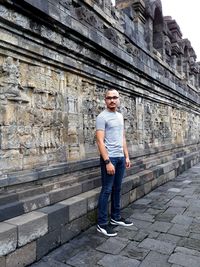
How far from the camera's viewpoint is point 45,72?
3912 millimetres

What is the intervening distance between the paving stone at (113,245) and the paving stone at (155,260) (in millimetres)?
364

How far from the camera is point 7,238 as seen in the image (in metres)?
2.69

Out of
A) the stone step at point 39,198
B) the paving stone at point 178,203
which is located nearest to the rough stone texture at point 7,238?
the stone step at point 39,198

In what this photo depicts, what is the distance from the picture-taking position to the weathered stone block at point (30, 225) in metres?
2.87

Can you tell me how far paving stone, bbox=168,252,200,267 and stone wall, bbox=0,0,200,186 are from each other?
202 cm

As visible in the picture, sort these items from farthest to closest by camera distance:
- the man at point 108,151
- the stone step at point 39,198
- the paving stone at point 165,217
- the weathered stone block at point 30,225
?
the paving stone at point 165,217 < the man at point 108,151 < the stone step at point 39,198 < the weathered stone block at point 30,225

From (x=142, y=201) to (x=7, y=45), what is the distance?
3.91m

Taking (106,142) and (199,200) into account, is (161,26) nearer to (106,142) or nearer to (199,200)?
(199,200)

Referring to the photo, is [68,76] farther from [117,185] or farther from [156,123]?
[156,123]

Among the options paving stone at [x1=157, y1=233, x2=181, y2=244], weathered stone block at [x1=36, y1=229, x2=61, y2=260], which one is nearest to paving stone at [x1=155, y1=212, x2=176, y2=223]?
paving stone at [x1=157, y1=233, x2=181, y2=244]

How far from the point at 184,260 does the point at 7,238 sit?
1.93 m

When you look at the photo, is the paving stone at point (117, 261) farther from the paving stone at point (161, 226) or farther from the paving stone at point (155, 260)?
the paving stone at point (161, 226)

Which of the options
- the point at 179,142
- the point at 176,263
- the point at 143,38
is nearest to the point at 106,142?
the point at 176,263

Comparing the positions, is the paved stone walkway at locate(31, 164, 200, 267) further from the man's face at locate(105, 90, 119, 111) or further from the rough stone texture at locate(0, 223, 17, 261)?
the man's face at locate(105, 90, 119, 111)
